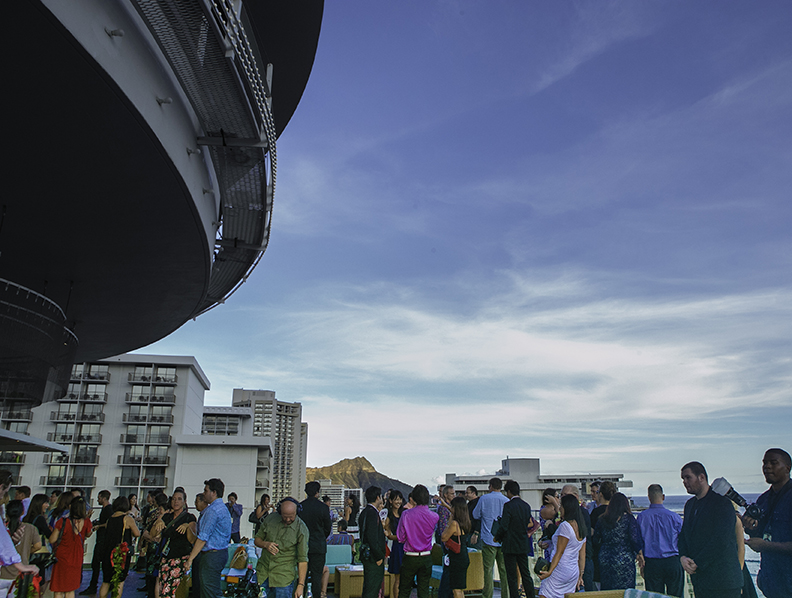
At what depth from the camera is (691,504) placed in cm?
584

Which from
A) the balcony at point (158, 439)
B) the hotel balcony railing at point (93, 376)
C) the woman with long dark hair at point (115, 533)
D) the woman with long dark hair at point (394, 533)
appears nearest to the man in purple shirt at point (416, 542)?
the woman with long dark hair at point (394, 533)

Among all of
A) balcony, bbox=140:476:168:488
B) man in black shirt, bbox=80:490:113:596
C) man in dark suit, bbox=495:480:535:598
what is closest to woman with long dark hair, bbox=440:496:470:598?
man in dark suit, bbox=495:480:535:598

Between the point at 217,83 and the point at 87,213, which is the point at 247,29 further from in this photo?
the point at 87,213

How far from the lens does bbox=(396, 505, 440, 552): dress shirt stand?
322 inches

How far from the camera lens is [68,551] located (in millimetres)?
8484

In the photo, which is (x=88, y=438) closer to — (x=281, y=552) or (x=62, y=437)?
(x=62, y=437)

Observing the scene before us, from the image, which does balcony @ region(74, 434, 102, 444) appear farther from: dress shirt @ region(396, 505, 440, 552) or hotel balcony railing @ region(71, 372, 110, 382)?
dress shirt @ region(396, 505, 440, 552)

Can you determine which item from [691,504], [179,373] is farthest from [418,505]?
[179,373]

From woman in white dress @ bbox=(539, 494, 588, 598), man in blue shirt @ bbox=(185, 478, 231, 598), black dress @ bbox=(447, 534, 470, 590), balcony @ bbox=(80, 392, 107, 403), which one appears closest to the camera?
woman in white dress @ bbox=(539, 494, 588, 598)

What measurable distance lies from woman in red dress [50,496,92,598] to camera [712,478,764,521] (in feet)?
28.4

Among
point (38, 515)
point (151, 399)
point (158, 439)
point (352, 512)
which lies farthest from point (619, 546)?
point (151, 399)

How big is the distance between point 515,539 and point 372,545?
2308 mm

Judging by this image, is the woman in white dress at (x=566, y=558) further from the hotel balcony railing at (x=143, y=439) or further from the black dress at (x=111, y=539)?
the hotel balcony railing at (x=143, y=439)

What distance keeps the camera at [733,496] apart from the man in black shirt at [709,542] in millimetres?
68
